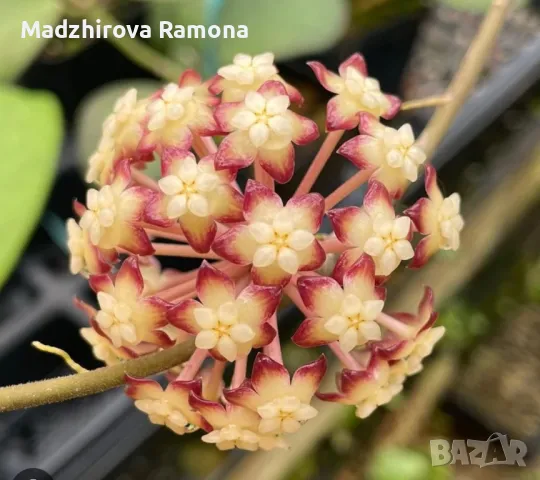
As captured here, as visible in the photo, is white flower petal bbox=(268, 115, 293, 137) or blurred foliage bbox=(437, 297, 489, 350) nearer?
white flower petal bbox=(268, 115, 293, 137)

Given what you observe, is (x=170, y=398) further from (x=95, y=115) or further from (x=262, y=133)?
(x=95, y=115)

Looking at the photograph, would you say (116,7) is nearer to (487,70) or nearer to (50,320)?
(50,320)

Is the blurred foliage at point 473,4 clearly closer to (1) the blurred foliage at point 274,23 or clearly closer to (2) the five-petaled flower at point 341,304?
(1) the blurred foliage at point 274,23

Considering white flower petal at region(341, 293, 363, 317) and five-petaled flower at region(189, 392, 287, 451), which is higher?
white flower petal at region(341, 293, 363, 317)

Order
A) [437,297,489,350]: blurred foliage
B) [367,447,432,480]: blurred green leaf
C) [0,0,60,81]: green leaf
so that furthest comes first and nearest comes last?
[437,297,489,350]: blurred foliage, [367,447,432,480]: blurred green leaf, [0,0,60,81]: green leaf

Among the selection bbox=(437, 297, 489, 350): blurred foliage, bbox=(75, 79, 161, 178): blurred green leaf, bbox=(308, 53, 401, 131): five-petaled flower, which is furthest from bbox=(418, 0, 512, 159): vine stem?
bbox=(437, 297, 489, 350): blurred foliage

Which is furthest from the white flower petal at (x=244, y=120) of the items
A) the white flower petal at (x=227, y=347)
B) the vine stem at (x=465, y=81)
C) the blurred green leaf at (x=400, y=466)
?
the blurred green leaf at (x=400, y=466)

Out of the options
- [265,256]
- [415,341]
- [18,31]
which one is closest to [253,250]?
[265,256]

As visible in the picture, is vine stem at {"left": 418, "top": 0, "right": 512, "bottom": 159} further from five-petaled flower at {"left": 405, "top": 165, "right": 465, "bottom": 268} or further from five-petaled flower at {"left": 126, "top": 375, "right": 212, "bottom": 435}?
five-petaled flower at {"left": 126, "top": 375, "right": 212, "bottom": 435}
